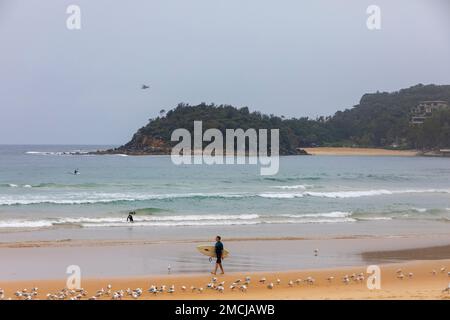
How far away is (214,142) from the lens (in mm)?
77500

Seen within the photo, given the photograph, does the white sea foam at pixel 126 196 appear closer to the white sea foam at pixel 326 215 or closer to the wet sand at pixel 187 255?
the white sea foam at pixel 326 215

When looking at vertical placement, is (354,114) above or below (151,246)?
above

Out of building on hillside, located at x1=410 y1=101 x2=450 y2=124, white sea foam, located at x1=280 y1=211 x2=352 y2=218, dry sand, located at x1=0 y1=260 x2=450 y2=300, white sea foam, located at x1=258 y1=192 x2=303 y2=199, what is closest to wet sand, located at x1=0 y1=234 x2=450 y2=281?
dry sand, located at x1=0 y1=260 x2=450 y2=300

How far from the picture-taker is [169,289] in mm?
9188

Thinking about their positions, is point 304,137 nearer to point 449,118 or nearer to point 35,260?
point 449,118

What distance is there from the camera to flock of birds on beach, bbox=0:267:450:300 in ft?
28.0

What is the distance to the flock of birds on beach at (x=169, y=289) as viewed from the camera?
852cm

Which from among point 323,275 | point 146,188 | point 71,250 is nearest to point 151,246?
point 71,250

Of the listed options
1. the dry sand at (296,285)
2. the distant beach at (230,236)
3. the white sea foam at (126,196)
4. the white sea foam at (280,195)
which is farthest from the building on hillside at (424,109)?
the dry sand at (296,285)

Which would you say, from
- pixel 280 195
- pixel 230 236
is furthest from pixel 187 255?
pixel 280 195

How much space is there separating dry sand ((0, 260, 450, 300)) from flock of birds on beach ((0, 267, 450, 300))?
0.14 feet

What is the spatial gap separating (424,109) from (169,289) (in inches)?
3568

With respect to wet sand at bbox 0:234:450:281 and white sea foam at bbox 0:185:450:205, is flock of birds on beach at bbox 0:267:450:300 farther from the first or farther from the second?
white sea foam at bbox 0:185:450:205

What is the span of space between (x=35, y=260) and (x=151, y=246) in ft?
9.41
